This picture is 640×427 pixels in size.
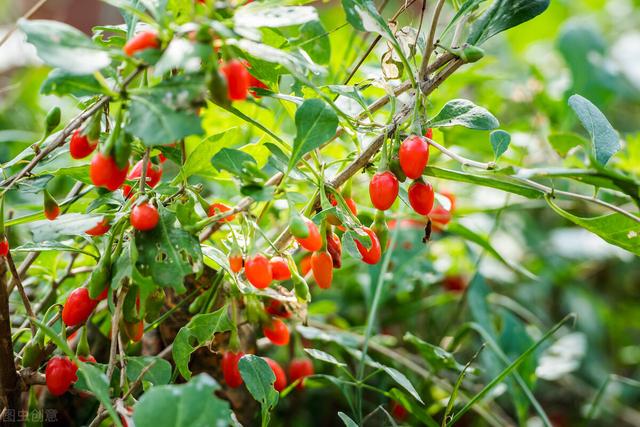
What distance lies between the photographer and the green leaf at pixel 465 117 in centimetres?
51

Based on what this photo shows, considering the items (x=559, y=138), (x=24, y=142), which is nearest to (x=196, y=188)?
(x=559, y=138)

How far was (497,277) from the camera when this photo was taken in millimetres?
1214

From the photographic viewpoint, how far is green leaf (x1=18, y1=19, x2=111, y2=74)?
1.26ft

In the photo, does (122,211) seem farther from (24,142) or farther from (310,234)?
(24,142)

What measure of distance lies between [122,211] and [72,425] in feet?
1.07

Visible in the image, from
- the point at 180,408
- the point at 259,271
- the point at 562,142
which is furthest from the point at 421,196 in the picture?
the point at 562,142

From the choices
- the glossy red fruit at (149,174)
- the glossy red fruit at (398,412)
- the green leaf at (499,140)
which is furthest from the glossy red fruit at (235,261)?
the glossy red fruit at (398,412)

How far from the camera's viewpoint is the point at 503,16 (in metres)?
0.55

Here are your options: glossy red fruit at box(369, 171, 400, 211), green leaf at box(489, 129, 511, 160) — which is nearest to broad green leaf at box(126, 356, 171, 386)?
glossy red fruit at box(369, 171, 400, 211)

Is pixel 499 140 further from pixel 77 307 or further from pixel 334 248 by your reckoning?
pixel 77 307

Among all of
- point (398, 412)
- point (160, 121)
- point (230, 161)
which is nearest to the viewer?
point (160, 121)

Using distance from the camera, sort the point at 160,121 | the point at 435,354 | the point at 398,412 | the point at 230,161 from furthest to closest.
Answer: the point at 398,412 → the point at 435,354 → the point at 230,161 → the point at 160,121

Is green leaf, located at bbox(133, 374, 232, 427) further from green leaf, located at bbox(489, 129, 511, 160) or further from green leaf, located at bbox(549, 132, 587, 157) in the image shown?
green leaf, located at bbox(549, 132, 587, 157)

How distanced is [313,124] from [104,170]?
6.1 inches
